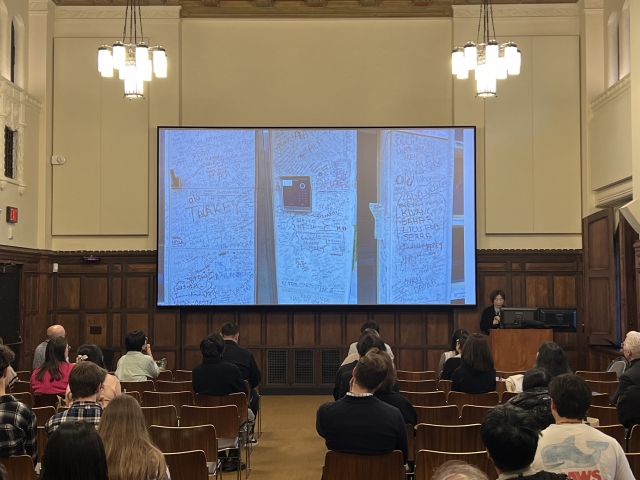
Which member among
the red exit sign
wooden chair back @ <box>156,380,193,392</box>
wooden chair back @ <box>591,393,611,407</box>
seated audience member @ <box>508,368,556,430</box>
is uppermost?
the red exit sign

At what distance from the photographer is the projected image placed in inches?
507

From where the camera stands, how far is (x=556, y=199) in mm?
13367

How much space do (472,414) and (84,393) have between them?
9.62 ft

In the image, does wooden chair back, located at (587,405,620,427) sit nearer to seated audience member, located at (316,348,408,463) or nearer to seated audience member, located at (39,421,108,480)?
→ seated audience member, located at (316,348,408,463)

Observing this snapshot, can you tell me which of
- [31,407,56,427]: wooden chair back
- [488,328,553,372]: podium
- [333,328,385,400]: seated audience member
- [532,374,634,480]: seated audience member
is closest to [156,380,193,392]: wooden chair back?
[333,328,385,400]: seated audience member

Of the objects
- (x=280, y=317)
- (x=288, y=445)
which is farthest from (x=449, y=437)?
(x=280, y=317)

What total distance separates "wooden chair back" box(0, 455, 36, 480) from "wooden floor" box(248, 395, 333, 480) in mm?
3217

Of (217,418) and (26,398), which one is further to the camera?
(26,398)

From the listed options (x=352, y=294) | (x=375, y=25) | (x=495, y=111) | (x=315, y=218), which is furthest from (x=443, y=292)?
(x=375, y=25)

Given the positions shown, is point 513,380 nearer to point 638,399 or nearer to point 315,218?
point 638,399

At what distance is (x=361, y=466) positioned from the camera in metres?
4.36

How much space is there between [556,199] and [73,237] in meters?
8.40

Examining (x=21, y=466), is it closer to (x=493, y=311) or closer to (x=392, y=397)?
(x=392, y=397)

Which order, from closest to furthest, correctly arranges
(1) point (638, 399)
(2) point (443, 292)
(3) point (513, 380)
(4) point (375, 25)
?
(1) point (638, 399), (3) point (513, 380), (2) point (443, 292), (4) point (375, 25)
